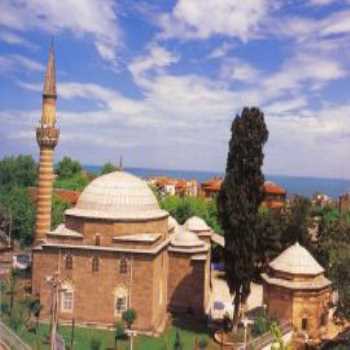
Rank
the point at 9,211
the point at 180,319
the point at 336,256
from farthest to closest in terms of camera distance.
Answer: the point at 9,211, the point at 180,319, the point at 336,256

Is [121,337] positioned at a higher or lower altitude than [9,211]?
lower

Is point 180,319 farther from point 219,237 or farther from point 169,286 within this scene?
point 219,237

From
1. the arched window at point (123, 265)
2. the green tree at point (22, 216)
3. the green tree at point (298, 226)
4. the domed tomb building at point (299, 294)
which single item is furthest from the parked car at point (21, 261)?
the green tree at point (298, 226)

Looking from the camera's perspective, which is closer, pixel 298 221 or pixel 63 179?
pixel 298 221

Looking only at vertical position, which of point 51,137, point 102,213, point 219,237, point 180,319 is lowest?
point 180,319

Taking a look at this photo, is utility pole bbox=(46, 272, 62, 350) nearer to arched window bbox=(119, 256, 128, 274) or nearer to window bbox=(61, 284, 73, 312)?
window bbox=(61, 284, 73, 312)

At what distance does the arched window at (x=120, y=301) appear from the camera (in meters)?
22.9

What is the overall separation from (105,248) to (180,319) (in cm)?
590

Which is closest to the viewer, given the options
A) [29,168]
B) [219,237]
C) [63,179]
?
[219,237]

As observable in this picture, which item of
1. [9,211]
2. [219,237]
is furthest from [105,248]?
[9,211]

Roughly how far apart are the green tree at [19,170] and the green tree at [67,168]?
10.1 meters

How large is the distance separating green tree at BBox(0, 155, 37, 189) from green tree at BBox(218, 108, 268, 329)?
43184mm

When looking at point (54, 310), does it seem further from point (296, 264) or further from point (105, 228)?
point (296, 264)

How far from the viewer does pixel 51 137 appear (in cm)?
3222
